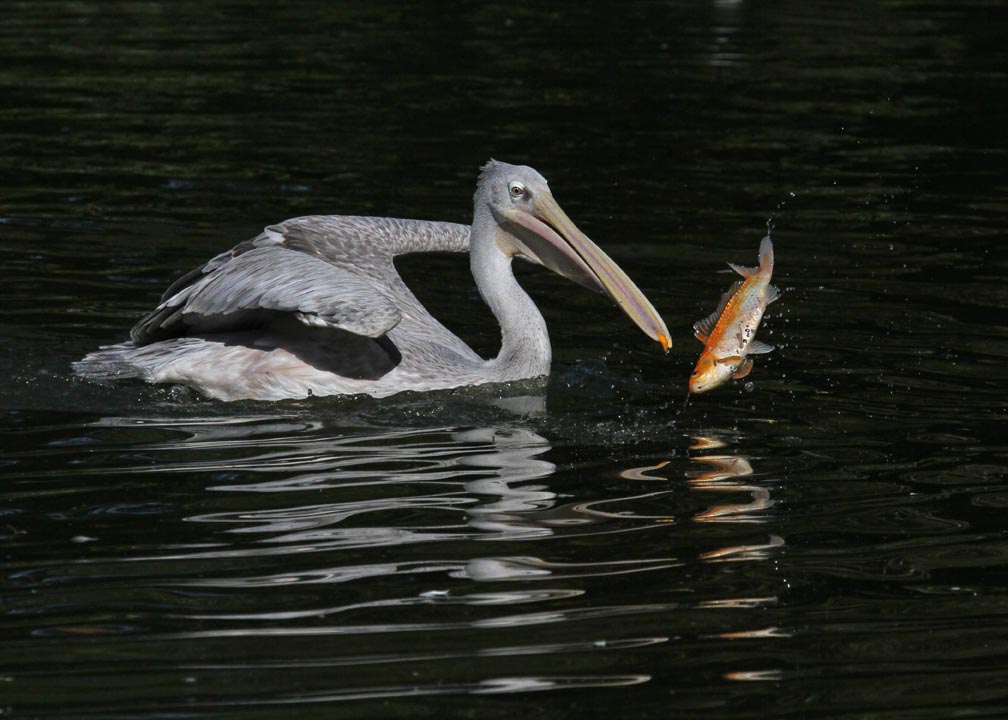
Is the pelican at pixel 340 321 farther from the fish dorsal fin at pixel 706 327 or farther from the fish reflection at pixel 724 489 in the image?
the fish reflection at pixel 724 489

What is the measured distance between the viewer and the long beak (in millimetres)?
6535

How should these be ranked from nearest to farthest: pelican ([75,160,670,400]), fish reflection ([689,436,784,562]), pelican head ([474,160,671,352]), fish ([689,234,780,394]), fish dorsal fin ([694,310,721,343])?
1. fish reflection ([689,436,784,562])
2. fish ([689,234,780,394])
3. fish dorsal fin ([694,310,721,343])
4. pelican ([75,160,670,400])
5. pelican head ([474,160,671,352])

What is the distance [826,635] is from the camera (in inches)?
171

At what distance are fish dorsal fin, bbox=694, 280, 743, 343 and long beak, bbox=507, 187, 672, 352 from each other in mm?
477

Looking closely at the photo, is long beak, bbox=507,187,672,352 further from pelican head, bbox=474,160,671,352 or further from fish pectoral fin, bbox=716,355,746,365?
fish pectoral fin, bbox=716,355,746,365

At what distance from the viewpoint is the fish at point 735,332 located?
574 centimetres

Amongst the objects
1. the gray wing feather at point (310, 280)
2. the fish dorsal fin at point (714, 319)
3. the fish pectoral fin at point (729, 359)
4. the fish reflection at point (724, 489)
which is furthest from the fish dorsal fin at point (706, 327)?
the gray wing feather at point (310, 280)

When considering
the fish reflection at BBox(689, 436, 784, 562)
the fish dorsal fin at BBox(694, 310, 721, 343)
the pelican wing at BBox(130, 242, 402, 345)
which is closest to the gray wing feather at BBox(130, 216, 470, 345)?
the pelican wing at BBox(130, 242, 402, 345)

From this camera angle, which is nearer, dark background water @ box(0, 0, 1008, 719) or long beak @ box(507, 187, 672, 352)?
dark background water @ box(0, 0, 1008, 719)

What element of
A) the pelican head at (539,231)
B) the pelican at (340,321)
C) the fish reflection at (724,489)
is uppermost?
the pelican head at (539,231)

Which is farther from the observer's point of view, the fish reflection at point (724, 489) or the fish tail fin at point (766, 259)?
the fish tail fin at point (766, 259)

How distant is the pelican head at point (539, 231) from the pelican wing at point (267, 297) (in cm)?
60

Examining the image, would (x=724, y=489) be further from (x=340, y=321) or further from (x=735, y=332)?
(x=340, y=321)

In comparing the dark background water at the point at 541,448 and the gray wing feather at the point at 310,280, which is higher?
the gray wing feather at the point at 310,280
